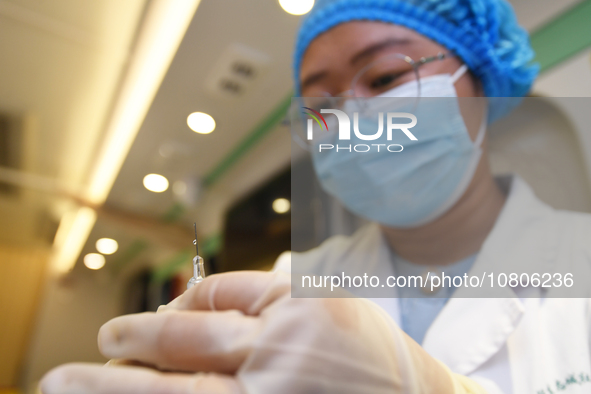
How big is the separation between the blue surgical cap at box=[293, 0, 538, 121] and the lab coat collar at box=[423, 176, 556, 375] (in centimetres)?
26

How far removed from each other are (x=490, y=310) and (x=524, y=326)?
0.13ft

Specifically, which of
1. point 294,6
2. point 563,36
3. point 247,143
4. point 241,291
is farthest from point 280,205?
point 241,291

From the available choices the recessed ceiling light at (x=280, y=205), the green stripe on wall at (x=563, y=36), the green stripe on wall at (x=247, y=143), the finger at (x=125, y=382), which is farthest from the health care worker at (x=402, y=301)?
the green stripe on wall at (x=247, y=143)

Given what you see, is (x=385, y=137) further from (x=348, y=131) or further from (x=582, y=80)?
(x=582, y=80)

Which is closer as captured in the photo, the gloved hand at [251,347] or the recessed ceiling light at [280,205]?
the gloved hand at [251,347]

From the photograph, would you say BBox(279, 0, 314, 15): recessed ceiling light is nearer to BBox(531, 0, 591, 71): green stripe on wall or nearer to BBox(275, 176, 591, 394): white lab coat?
BBox(531, 0, 591, 71): green stripe on wall

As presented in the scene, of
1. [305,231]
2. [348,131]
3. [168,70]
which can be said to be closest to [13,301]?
[168,70]

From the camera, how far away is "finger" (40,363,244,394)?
6.8 inches

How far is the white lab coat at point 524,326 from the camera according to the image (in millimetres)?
354

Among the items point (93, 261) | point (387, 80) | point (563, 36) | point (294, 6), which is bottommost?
point (93, 261)

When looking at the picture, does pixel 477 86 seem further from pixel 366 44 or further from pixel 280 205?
pixel 280 205

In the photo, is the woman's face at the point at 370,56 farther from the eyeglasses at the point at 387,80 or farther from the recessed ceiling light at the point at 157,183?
the recessed ceiling light at the point at 157,183

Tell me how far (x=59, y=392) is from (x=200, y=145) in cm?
121

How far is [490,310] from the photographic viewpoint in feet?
1.24
